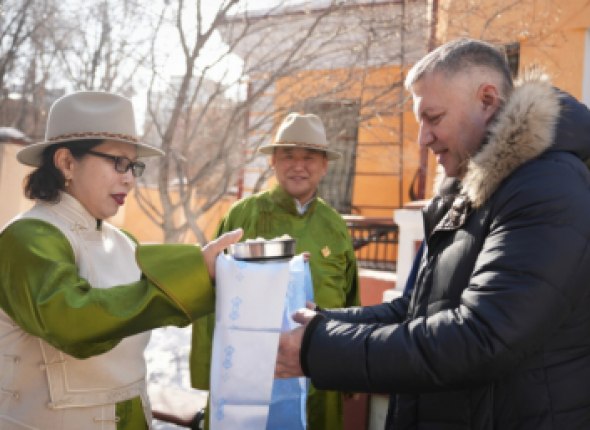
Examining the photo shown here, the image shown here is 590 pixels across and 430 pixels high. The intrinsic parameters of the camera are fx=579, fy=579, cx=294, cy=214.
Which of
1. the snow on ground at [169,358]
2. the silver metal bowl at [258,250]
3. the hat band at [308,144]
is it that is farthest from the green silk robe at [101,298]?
the snow on ground at [169,358]

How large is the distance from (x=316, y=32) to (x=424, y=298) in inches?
225

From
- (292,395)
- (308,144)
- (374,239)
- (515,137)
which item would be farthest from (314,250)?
(374,239)

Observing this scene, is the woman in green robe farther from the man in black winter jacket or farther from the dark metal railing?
the dark metal railing

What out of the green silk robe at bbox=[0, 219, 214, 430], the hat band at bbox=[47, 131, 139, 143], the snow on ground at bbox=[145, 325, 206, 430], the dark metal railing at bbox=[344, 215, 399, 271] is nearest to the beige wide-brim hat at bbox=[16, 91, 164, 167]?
the hat band at bbox=[47, 131, 139, 143]

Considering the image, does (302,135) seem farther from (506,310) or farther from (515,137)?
(506,310)

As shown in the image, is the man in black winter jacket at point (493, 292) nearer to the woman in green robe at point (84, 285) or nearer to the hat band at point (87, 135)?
the woman in green robe at point (84, 285)

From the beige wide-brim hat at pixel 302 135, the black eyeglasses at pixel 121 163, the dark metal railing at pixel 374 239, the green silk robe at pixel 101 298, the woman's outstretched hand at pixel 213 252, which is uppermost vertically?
the beige wide-brim hat at pixel 302 135

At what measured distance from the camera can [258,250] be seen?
1.85 m

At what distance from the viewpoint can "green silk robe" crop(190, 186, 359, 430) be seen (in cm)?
363

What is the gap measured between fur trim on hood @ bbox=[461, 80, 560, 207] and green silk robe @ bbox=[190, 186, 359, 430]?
2125 millimetres

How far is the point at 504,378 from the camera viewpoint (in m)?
1.62

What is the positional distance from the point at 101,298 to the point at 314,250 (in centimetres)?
226

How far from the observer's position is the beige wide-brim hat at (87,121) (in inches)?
93.1

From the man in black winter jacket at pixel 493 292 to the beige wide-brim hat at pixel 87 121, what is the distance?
1.17 meters
